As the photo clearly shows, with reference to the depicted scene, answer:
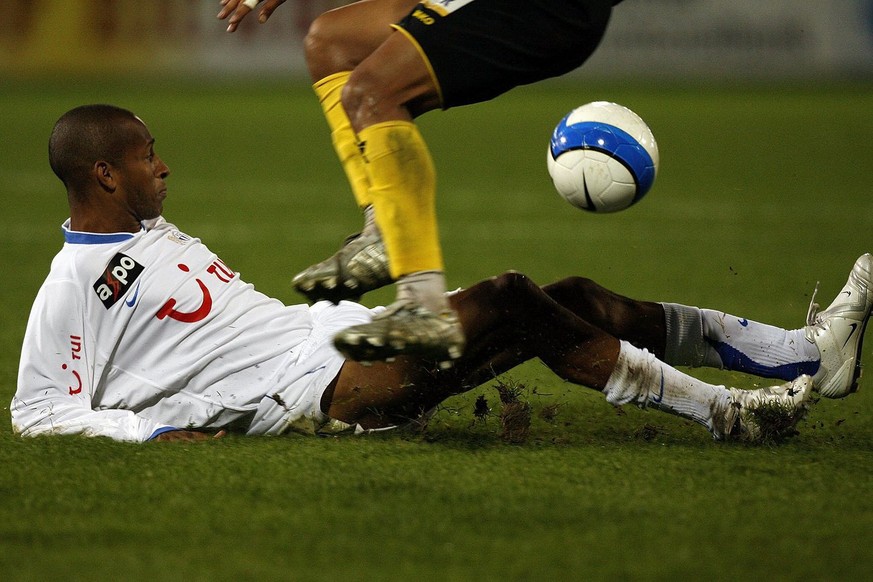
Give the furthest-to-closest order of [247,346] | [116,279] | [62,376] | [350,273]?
[247,346]
[116,279]
[62,376]
[350,273]

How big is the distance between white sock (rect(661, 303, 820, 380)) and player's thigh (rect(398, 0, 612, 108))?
1074 millimetres

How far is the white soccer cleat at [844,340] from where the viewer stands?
413cm

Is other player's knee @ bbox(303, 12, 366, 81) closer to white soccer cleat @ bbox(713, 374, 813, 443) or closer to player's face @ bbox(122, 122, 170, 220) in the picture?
player's face @ bbox(122, 122, 170, 220)

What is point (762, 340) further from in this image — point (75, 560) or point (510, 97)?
point (510, 97)

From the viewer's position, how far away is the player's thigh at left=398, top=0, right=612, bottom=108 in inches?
138

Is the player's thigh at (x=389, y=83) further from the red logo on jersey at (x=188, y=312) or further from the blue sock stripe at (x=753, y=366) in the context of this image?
the blue sock stripe at (x=753, y=366)

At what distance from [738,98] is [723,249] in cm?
1228

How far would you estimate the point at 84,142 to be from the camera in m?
3.98

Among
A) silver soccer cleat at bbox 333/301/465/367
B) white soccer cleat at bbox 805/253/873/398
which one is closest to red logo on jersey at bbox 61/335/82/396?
silver soccer cleat at bbox 333/301/465/367

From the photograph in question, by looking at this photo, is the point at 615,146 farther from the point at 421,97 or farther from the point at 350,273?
the point at 350,273

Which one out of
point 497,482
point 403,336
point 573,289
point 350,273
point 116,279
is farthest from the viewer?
point 573,289

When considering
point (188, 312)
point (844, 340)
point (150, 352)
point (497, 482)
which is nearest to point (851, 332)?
point (844, 340)

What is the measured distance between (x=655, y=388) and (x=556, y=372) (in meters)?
0.30

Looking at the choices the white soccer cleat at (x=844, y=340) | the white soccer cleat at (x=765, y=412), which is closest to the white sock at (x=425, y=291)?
the white soccer cleat at (x=765, y=412)
